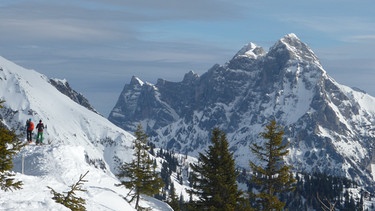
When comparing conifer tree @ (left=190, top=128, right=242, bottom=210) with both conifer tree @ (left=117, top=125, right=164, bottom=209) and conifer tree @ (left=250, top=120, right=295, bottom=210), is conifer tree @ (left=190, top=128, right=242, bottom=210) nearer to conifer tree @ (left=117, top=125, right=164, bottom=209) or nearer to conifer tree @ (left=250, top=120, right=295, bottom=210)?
conifer tree @ (left=250, top=120, right=295, bottom=210)

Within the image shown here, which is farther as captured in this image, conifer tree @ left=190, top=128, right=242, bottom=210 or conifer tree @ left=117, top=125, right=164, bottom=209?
conifer tree @ left=117, top=125, right=164, bottom=209

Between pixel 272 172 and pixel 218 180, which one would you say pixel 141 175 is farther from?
pixel 272 172

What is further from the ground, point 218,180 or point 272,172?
point 272,172

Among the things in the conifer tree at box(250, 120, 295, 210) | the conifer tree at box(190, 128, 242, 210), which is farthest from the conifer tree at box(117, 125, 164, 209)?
the conifer tree at box(250, 120, 295, 210)

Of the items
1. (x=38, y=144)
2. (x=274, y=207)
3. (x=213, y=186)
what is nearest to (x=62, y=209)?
(x=213, y=186)

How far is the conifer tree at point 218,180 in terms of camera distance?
3750cm

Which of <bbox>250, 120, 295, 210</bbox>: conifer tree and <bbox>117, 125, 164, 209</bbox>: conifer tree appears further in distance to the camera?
<bbox>117, 125, 164, 209</bbox>: conifer tree

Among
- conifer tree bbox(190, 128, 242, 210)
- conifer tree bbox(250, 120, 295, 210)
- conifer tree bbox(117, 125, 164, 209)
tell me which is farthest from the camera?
conifer tree bbox(117, 125, 164, 209)

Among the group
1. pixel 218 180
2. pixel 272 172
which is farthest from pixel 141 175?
pixel 272 172

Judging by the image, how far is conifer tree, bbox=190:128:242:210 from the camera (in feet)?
123

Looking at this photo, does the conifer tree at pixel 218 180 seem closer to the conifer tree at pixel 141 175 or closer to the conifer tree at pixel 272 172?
the conifer tree at pixel 272 172

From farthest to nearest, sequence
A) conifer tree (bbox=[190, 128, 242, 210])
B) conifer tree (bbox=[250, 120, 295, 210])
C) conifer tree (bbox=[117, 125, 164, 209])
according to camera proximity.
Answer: conifer tree (bbox=[117, 125, 164, 209]) < conifer tree (bbox=[250, 120, 295, 210]) < conifer tree (bbox=[190, 128, 242, 210])

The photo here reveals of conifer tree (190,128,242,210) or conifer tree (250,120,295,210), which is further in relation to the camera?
conifer tree (250,120,295,210)

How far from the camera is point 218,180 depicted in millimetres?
37469
